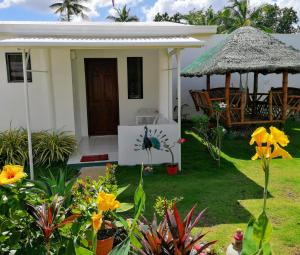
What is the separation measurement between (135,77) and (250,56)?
3647 millimetres

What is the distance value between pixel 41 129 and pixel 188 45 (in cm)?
461

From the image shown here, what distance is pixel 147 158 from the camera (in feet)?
25.1

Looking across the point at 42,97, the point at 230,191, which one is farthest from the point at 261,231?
the point at 42,97

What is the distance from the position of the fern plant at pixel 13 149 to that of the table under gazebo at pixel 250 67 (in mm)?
5749

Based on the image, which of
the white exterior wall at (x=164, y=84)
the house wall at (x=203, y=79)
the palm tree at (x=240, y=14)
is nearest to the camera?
the white exterior wall at (x=164, y=84)

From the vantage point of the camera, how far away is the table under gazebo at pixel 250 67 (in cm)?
955

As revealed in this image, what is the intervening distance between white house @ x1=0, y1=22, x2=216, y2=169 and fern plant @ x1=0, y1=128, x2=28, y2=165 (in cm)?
73

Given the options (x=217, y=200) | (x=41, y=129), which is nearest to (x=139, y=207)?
(x=217, y=200)

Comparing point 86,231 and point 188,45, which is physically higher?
point 188,45

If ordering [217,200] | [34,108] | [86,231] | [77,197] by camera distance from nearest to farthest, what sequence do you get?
[86,231] < [77,197] < [217,200] < [34,108]

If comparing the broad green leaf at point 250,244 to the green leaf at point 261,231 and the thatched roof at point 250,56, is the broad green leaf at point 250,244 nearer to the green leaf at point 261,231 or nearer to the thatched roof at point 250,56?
the green leaf at point 261,231

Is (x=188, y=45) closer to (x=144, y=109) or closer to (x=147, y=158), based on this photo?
(x=147, y=158)

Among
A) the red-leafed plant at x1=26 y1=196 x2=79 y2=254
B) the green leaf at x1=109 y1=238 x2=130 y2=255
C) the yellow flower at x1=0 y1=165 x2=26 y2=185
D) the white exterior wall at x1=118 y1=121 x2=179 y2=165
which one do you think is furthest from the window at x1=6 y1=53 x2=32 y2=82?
the green leaf at x1=109 y1=238 x2=130 y2=255

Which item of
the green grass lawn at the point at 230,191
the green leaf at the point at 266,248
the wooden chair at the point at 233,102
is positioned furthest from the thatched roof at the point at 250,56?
the green leaf at the point at 266,248
